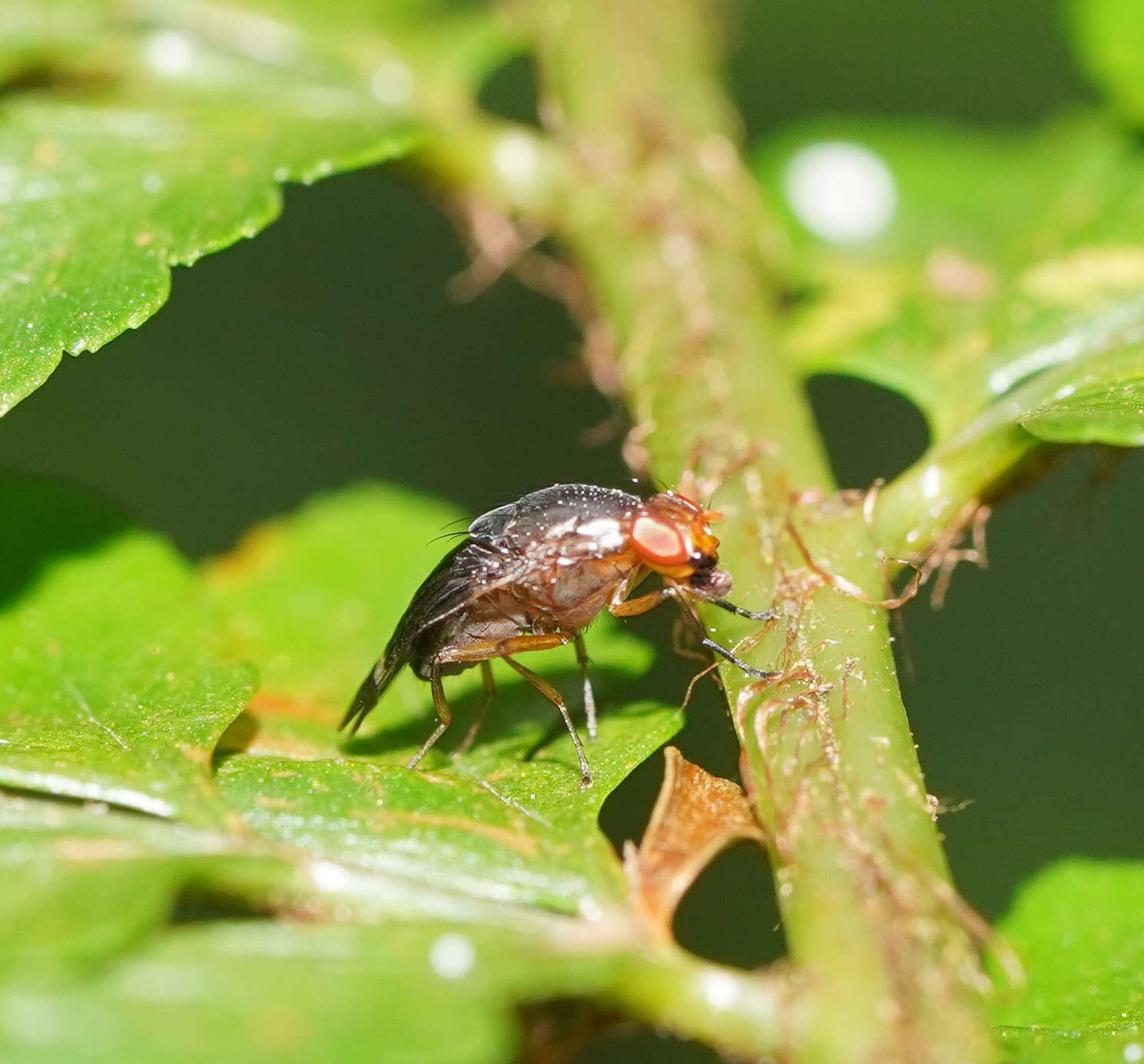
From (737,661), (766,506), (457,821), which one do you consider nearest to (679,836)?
(457,821)

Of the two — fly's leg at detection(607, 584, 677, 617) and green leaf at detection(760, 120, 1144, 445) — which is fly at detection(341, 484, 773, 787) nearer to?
fly's leg at detection(607, 584, 677, 617)

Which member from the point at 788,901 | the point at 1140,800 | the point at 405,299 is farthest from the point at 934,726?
the point at 405,299

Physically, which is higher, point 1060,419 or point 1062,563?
point 1062,563

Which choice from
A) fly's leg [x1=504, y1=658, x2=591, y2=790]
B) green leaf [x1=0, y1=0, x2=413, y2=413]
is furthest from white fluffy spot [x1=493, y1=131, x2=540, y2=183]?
fly's leg [x1=504, y1=658, x2=591, y2=790]

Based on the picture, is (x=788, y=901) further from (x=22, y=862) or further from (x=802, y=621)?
(x=22, y=862)

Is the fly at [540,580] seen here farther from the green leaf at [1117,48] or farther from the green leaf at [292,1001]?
the green leaf at [1117,48]

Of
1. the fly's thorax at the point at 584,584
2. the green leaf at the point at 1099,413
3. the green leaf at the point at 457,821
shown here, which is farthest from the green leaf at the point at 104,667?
the green leaf at the point at 1099,413
